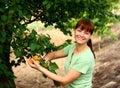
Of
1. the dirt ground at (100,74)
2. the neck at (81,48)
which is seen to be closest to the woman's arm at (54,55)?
the neck at (81,48)

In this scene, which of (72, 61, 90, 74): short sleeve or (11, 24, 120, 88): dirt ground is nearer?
(72, 61, 90, 74): short sleeve

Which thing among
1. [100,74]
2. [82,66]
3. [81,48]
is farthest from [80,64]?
[100,74]

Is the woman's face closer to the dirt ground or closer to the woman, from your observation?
the woman

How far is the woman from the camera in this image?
3830mm

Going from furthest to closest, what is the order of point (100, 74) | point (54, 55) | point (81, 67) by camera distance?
point (100, 74) → point (54, 55) → point (81, 67)

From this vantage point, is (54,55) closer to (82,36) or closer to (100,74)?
(82,36)

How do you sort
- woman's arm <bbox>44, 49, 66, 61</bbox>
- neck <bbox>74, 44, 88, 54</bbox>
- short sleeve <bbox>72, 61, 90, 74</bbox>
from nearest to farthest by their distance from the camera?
short sleeve <bbox>72, 61, 90, 74</bbox> < neck <bbox>74, 44, 88, 54</bbox> < woman's arm <bbox>44, 49, 66, 61</bbox>

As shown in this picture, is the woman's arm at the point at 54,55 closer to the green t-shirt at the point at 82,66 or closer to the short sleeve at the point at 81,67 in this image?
the green t-shirt at the point at 82,66

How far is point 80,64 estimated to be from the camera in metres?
3.82

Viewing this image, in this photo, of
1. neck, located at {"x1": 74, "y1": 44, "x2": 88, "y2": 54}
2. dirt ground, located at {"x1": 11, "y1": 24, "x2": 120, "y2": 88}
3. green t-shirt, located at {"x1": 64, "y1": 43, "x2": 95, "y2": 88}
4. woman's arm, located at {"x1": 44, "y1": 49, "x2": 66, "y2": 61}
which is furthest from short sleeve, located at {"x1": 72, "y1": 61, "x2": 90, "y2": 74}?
dirt ground, located at {"x1": 11, "y1": 24, "x2": 120, "y2": 88}

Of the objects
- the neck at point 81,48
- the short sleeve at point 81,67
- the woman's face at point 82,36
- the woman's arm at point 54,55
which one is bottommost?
the woman's arm at point 54,55

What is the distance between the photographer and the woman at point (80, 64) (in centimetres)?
383

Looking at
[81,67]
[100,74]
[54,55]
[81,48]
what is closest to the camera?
[81,67]

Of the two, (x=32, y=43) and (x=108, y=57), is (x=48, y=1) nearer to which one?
(x=32, y=43)
